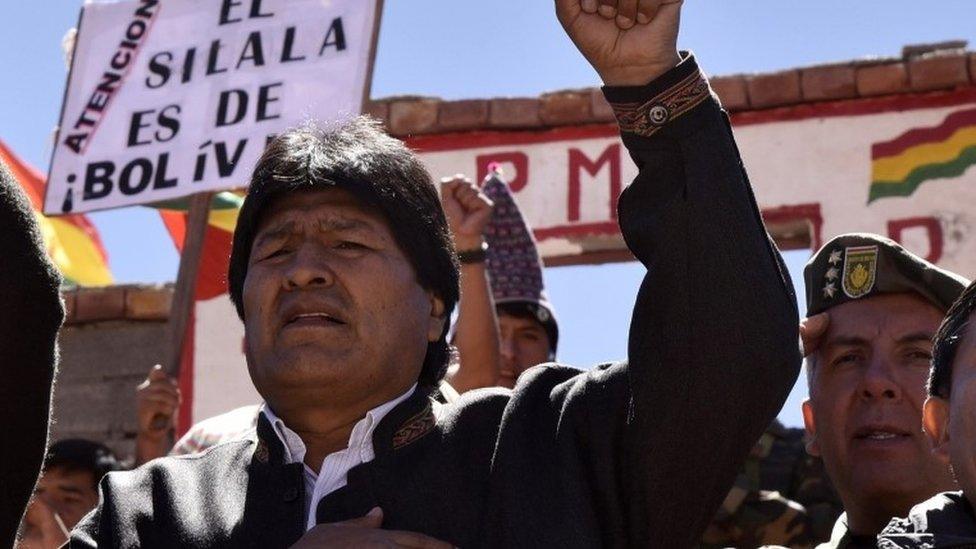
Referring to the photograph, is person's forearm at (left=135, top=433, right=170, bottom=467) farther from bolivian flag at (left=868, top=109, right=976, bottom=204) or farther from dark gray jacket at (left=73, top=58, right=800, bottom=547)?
bolivian flag at (left=868, top=109, right=976, bottom=204)

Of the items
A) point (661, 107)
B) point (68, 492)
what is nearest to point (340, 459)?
point (661, 107)

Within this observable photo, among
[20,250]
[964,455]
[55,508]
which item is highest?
[20,250]

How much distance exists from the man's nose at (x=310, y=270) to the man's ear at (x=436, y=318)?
219mm

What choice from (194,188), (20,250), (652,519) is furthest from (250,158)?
(652,519)

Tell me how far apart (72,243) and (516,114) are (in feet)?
9.31

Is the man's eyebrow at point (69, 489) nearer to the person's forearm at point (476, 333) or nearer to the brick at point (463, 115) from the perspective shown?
the person's forearm at point (476, 333)

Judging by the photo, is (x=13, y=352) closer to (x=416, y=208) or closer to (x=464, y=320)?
(x=416, y=208)

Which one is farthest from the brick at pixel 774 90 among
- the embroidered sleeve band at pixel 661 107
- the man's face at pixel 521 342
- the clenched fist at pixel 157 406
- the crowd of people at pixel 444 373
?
the embroidered sleeve band at pixel 661 107

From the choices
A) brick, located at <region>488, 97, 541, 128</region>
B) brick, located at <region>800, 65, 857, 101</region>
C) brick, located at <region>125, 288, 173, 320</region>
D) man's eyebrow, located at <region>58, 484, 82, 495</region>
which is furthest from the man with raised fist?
brick, located at <region>488, 97, 541, 128</region>

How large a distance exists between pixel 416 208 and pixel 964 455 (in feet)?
3.17

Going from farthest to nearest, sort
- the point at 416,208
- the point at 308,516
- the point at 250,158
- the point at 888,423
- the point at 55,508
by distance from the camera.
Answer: the point at 250,158 < the point at 55,508 < the point at 888,423 < the point at 416,208 < the point at 308,516

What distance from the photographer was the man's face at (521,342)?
4820 millimetres

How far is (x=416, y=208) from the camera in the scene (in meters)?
2.93

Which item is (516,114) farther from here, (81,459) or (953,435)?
(953,435)
